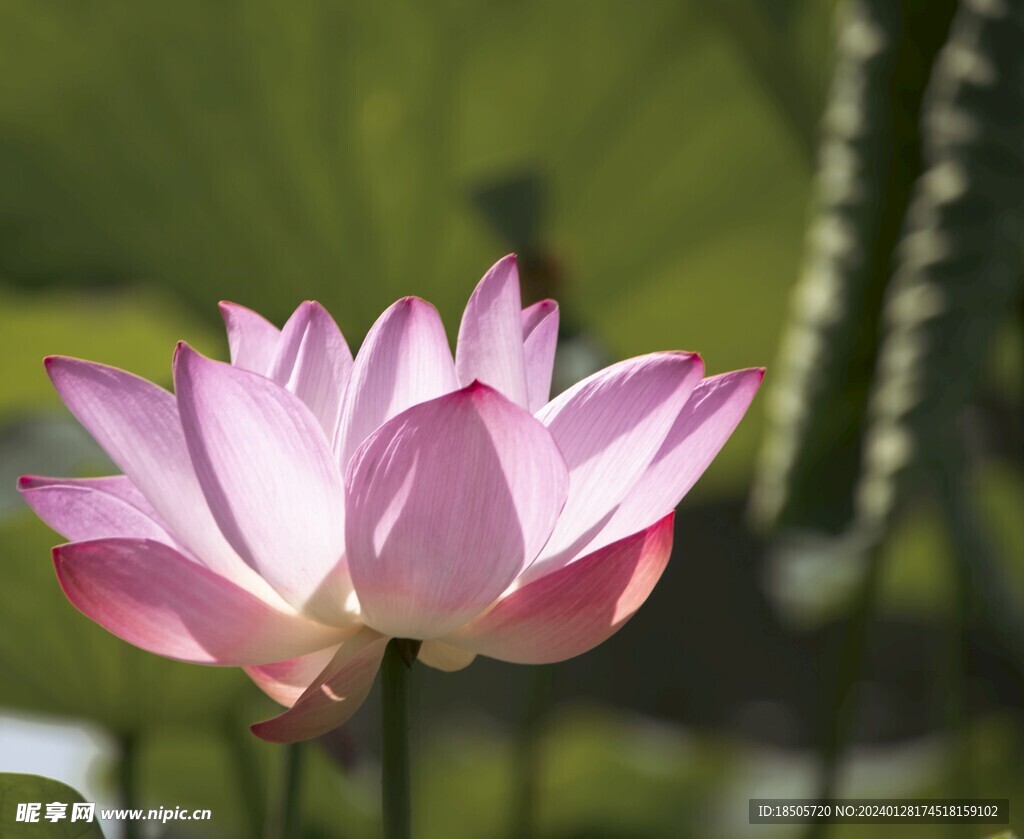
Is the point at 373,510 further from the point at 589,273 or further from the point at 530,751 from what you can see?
the point at 589,273

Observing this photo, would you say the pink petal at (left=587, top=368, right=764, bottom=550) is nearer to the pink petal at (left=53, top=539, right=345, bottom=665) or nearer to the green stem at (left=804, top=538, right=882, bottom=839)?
the pink petal at (left=53, top=539, right=345, bottom=665)

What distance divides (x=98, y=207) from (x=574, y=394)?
0.62 metres

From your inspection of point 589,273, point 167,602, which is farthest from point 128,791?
point 589,273

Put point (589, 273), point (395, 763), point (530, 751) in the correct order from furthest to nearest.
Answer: point (589, 273) < point (530, 751) < point (395, 763)

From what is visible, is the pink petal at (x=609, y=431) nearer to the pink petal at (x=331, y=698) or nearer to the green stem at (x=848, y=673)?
the pink petal at (x=331, y=698)

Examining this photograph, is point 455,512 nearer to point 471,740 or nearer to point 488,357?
point 488,357

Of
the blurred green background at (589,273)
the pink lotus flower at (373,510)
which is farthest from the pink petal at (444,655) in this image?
the blurred green background at (589,273)

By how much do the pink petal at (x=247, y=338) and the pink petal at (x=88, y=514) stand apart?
4 cm

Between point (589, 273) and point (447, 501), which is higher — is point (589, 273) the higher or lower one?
the higher one

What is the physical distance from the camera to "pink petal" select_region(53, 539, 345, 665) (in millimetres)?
198

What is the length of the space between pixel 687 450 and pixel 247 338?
11 centimetres

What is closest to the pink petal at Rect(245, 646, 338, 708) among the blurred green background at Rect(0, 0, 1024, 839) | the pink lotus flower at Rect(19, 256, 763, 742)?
the pink lotus flower at Rect(19, 256, 763, 742)

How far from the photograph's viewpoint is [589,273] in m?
0.83

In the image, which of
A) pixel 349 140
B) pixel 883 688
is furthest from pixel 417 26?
pixel 883 688
